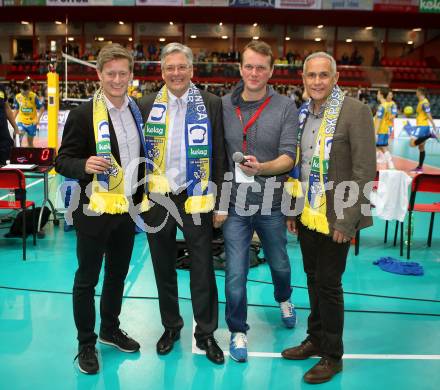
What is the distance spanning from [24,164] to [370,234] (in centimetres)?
478

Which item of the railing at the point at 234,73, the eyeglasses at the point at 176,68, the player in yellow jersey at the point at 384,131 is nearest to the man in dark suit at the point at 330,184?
the eyeglasses at the point at 176,68

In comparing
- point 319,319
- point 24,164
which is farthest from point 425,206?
point 24,164

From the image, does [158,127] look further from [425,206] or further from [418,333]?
[425,206]

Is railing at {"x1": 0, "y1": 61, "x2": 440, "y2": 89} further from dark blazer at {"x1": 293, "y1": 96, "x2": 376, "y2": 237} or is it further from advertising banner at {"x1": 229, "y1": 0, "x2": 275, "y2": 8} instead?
dark blazer at {"x1": 293, "y1": 96, "x2": 376, "y2": 237}

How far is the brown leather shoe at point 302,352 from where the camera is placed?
353 centimetres

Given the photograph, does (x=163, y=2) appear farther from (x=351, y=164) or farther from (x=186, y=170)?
(x=351, y=164)

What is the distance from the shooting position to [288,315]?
13.2 ft

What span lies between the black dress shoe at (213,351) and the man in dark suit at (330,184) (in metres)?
0.58

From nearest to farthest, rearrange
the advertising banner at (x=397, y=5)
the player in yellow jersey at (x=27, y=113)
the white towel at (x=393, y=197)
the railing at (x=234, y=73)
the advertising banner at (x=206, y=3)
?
the white towel at (x=393, y=197) < the player in yellow jersey at (x=27, y=113) < the railing at (x=234, y=73) < the advertising banner at (x=397, y=5) < the advertising banner at (x=206, y=3)

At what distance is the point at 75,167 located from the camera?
3.04 metres

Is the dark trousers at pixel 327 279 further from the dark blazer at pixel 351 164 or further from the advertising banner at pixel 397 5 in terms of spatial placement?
the advertising banner at pixel 397 5

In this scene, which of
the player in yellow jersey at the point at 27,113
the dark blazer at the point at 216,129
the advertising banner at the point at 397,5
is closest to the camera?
the dark blazer at the point at 216,129

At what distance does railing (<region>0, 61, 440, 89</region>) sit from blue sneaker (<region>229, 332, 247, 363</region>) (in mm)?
23292

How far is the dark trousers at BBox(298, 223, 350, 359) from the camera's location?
314 cm
